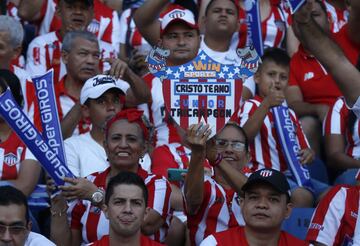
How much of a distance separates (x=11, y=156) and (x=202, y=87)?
1571 mm

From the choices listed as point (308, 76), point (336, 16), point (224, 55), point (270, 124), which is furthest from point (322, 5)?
point (270, 124)

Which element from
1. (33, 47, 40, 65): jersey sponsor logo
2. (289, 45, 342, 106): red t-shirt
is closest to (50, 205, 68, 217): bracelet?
(33, 47, 40, 65): jersey sponsor logo

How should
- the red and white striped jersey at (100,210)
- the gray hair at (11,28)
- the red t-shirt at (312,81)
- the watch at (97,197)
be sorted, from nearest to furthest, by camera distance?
the watch at (97,197)
the red and white striped jersey at (100,210)
the gray hair at (11,28)
the red t-shirt at (312,81)

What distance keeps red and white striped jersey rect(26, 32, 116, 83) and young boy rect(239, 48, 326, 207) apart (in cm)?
132

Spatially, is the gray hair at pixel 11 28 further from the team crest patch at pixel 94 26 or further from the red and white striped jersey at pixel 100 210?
the red and white striped jersey at pixel 100 210

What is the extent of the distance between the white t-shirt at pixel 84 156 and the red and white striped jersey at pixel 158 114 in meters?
0.65

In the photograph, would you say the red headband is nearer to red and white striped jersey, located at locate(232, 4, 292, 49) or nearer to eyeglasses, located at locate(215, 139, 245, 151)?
eyeglasses, located at locate(215, 139, 245, 151)

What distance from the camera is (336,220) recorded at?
6.54 metres

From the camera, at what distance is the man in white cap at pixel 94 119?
24.0 ft

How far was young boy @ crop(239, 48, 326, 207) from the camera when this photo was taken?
7828mm

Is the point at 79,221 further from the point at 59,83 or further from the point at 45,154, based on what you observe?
the point at 59,83


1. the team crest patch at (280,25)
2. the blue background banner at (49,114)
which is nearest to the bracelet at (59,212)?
the blue background banner at (49,114)

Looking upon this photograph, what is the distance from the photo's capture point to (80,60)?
8234 mm

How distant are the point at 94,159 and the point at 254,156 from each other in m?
1.31
